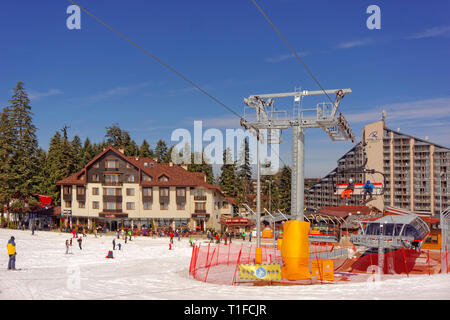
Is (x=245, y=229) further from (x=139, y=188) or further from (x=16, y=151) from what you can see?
(x=16, y=151)

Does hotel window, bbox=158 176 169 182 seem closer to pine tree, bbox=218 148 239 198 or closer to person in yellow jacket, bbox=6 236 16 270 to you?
pine tree, bbox=218 148 239 198

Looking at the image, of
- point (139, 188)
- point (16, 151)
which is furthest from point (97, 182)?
point (16, 151)

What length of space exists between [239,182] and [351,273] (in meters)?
58.2

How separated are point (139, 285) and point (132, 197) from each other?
158ft

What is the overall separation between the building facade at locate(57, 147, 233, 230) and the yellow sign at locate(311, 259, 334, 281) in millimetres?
44230

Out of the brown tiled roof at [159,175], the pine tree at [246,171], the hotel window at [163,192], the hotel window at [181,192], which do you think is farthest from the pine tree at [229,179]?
the hotel window at [163,192]

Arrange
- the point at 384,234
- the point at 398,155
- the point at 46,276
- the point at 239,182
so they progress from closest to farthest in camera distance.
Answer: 1. the point at 46,276
2. the point at 384,234
3. the point at 239,182
4. the point at 398,155

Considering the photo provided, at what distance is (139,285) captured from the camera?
1944 cm

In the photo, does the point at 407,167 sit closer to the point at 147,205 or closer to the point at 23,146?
the point at 147,205

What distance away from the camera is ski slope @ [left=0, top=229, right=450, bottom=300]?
15688 millimetres

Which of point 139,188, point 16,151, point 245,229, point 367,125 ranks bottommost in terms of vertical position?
point 245,229

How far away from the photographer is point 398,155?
109188 mm

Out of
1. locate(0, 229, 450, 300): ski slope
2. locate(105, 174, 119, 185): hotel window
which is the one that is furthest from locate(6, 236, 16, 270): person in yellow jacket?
locate(105, 174, 119, 185): hotel window

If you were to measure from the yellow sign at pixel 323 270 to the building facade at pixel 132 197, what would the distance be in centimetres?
4423
